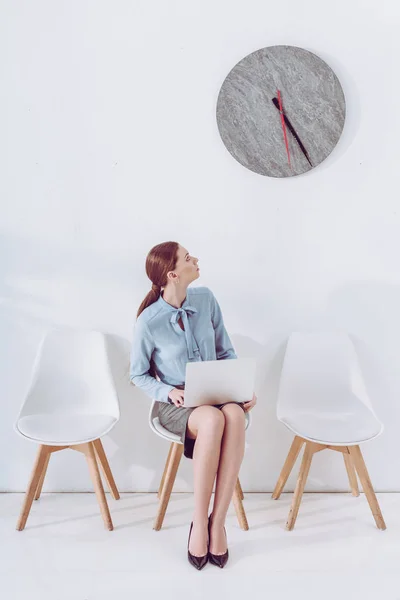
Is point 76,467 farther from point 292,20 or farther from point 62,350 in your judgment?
point 292,20

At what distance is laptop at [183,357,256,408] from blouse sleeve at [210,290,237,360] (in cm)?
28

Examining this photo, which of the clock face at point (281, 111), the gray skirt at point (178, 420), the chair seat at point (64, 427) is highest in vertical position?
the clock face at point (281, 111)

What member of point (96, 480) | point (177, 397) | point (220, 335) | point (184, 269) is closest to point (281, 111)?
point (184, 269)

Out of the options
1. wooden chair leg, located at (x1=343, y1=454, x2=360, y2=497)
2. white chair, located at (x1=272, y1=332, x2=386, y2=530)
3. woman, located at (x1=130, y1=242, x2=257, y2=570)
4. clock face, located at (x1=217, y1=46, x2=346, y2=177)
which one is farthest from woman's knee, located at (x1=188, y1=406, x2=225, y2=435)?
clock face, located at (x1=217, y1=46, x2=346, y2=177)

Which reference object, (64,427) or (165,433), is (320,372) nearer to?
(165,433)

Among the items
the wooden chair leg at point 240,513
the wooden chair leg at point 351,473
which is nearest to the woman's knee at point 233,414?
the wooden chair leg at point 240,513

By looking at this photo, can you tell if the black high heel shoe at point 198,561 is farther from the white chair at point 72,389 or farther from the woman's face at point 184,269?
the woman's face at point 184,269

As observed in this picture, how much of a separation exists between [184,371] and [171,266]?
41cm

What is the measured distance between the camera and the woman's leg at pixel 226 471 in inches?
Result: 77.5

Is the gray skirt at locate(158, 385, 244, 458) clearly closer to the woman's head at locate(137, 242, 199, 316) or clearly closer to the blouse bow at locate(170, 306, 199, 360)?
the blouse bow at locate(170, 306, 199, 360)

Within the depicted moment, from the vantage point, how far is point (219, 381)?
79.1 inches

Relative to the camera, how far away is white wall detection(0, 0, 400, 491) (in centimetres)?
241

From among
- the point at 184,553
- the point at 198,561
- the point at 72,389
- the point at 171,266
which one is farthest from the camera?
the point at 72,389

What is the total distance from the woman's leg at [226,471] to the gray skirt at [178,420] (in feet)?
0.37
